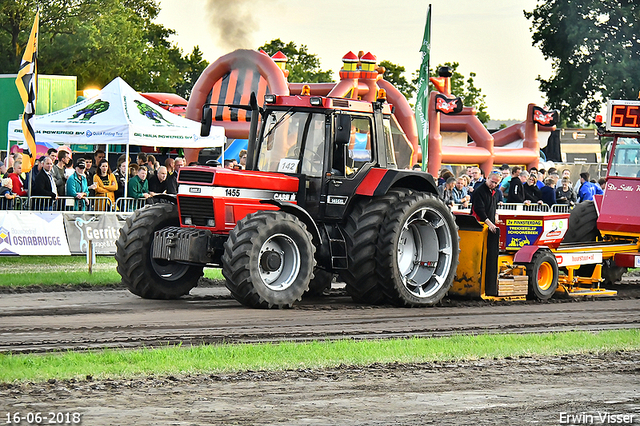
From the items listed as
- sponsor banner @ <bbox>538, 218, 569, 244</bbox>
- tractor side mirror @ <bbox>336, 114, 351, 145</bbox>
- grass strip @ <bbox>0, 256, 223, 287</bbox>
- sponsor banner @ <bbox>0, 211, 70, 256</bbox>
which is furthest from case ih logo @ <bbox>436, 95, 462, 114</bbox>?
tractor side mirror @ <bbox>336, 114, 351, 145</bbox>

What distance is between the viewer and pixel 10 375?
7.45 meters

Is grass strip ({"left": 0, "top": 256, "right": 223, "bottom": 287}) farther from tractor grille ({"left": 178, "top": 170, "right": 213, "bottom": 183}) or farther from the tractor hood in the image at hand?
the tractor hood

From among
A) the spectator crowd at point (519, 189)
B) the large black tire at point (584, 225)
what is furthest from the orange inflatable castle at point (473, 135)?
the large black tire at point (584, 225)

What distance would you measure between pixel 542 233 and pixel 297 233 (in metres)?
4.26

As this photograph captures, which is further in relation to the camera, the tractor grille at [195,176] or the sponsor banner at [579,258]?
the sponsor banner at [579,258]

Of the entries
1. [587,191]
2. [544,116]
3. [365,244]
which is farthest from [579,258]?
[544,116]

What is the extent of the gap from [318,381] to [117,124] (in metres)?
14.0

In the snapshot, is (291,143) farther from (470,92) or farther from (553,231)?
(470,92)

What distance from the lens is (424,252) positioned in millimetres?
13805

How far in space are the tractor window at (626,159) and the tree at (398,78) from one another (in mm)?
65130

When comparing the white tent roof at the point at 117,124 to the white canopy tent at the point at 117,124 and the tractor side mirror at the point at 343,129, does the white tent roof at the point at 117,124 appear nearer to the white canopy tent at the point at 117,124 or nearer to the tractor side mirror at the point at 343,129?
the white canopy tent at the point at 117,124

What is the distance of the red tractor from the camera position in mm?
12375

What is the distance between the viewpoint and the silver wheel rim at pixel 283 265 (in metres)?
12.3

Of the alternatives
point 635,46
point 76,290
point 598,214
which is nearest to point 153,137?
point 76,290
